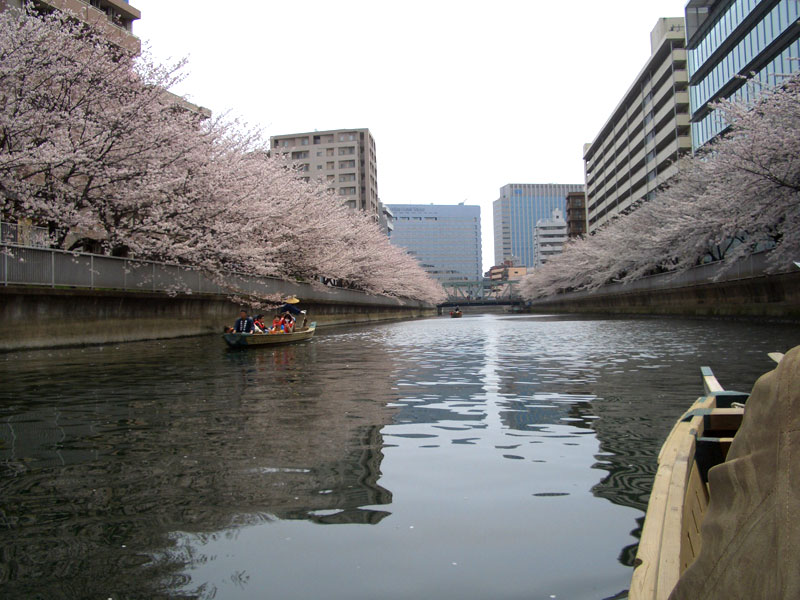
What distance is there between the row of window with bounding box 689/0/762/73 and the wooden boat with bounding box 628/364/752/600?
52913mm

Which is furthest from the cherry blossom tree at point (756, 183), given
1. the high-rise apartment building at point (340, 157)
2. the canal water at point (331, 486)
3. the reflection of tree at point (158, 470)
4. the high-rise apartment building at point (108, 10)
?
the high-rise apartment building at point (340, 157)

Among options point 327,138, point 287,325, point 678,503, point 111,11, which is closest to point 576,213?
point 327,138

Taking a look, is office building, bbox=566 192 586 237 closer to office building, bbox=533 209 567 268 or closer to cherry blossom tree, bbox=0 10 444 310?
office building, bbox=533 209 567 268

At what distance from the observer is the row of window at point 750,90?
41306 millimetres

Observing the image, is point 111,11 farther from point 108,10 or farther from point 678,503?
point 678,503

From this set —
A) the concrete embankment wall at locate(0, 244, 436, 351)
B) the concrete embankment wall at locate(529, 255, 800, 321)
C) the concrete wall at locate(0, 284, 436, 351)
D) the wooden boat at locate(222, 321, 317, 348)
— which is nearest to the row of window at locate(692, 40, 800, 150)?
the concrete embankment wall at locate(529, 255, 800, 321)

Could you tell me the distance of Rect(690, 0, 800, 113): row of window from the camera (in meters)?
42.9

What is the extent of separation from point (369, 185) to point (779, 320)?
103 m

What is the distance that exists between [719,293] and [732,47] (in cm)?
2590

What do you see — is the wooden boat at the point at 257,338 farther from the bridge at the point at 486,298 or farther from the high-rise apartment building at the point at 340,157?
the bridge at the point at 486,298

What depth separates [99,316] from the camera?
22688 millimetres

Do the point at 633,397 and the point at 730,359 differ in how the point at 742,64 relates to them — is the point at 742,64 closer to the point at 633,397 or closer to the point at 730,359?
the point at 730,359

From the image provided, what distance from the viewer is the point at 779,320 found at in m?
29.0

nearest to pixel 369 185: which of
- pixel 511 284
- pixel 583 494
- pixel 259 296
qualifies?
pixel 511 284
